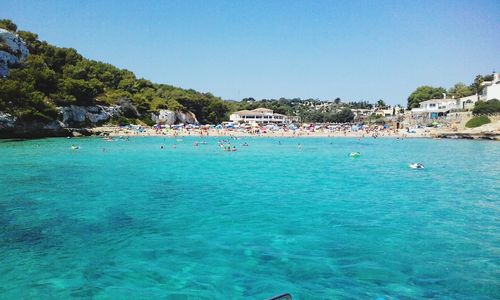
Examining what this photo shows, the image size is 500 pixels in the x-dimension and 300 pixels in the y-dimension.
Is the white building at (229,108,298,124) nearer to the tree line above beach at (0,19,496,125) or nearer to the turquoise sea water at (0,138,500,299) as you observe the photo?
the tree line above beach at (0,19,496,125)

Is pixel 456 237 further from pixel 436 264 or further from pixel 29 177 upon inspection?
pixel 29 177

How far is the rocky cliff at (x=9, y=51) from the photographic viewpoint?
214 feet

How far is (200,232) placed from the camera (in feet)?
45.3

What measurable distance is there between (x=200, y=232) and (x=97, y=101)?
78805 mm

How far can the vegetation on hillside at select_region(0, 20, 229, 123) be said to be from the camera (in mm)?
61750

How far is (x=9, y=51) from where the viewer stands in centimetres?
6831

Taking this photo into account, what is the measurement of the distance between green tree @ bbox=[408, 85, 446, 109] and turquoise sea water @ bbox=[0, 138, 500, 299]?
11173 centimetres

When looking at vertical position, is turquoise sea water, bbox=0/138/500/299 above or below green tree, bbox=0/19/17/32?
below

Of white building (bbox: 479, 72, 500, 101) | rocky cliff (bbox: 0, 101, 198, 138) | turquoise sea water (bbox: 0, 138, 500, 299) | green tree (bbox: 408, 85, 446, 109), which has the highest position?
green tree (bbox: 408, 85, 446, 109)

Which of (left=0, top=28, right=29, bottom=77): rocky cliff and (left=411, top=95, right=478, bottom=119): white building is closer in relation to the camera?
(left=0, top=28, right=29, bottom=77): rocky cliff

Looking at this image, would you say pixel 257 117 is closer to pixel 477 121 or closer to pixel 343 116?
pixel 343 116

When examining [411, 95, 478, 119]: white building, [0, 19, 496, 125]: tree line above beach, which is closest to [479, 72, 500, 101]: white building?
[411, 95, 478, 119]: white building

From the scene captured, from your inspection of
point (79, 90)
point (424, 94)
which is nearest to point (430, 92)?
Answer: point (424, 94)

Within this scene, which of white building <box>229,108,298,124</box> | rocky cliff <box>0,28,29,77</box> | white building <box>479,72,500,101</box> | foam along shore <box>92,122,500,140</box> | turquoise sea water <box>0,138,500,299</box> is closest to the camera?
turquoise sea water <box>0,138,500,299</box>
